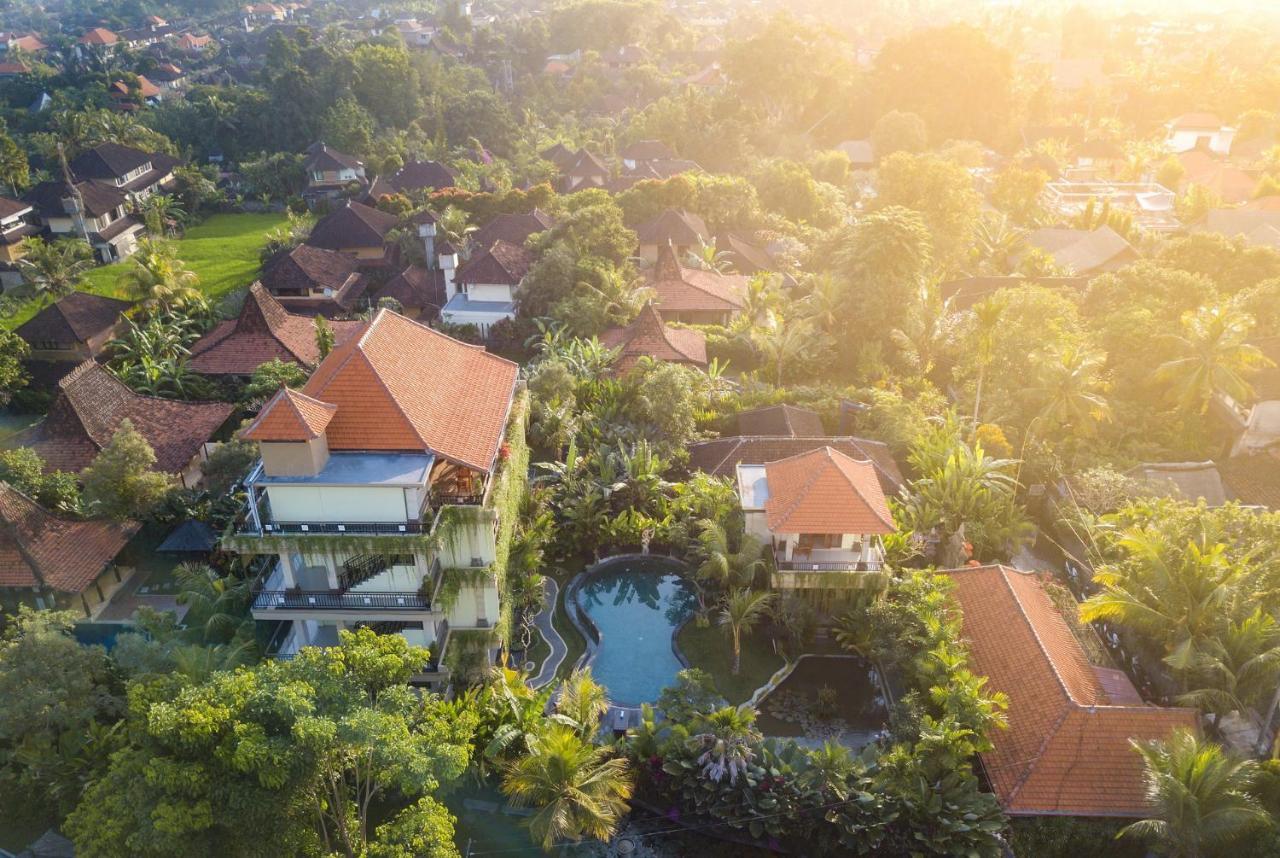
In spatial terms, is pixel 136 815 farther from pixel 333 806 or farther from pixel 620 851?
pixel 620 851

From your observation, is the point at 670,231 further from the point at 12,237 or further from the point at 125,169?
the point at 125,169

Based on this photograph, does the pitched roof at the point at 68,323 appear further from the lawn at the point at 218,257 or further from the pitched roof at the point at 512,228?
the pitched roof at the point at 512,228

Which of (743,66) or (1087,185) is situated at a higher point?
(743,66)

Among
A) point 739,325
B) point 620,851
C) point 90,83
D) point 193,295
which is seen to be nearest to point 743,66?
point 739,325

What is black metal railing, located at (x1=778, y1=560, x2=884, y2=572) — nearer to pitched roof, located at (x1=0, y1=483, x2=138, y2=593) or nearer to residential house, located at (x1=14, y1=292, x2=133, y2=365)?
pitched roof, located at (x1=0, y1=483, x2=138, y2=593)

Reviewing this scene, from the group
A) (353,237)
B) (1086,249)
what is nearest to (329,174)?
(353,237)

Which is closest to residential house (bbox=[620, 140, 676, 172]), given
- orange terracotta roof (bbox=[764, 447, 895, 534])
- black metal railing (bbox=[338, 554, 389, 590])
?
orange terracotta roof (bbox=[764, 447, 895, 534])
